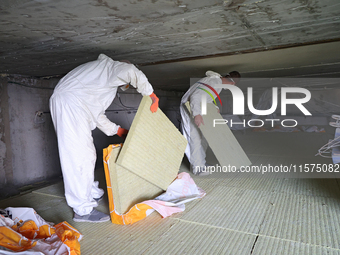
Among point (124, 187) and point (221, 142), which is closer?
point (124, 187)

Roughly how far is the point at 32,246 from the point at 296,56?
2907mm

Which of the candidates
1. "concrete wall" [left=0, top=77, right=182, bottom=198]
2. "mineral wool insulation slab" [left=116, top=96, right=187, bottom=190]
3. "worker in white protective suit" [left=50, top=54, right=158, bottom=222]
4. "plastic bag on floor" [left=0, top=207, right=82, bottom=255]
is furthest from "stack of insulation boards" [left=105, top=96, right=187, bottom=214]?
"concrete wall" [left=0, top=77, right=182, bottom=198]

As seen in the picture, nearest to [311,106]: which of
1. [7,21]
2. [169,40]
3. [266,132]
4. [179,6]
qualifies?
[266,132]

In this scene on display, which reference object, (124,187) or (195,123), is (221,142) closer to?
(195,123)

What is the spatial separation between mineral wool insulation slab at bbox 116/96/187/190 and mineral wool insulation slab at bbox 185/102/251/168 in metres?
0.59

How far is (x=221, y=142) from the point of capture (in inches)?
127

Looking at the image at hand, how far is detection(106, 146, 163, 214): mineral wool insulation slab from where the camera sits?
6.28 ft

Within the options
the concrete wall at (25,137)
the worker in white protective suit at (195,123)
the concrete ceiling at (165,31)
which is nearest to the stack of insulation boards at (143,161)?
the concrete ceiling at (165,31)

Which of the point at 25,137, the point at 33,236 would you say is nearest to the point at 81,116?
the point at 33,236

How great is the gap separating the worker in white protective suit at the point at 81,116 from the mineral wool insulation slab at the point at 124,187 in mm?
193

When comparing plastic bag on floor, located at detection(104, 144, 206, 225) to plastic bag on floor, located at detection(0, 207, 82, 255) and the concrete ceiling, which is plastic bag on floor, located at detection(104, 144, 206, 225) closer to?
plastic bag on floor, located at detection(0, 207, 82, 255)

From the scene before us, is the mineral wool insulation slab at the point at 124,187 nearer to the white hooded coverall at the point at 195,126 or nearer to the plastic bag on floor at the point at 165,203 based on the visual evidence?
the plastic bag on floor at the point at 165,203

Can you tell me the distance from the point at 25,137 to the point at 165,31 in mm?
2633

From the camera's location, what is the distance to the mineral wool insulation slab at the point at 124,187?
1.91 m
